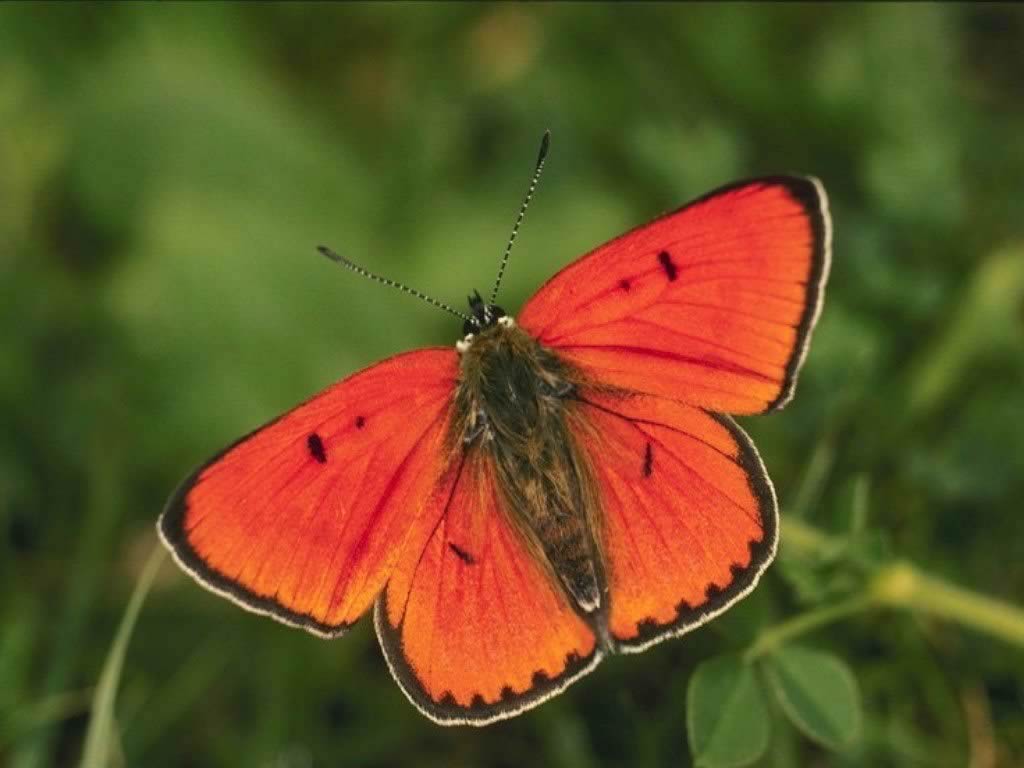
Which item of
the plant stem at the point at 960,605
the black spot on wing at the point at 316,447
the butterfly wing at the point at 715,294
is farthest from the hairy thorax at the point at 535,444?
the plant stem at the point at 960,605

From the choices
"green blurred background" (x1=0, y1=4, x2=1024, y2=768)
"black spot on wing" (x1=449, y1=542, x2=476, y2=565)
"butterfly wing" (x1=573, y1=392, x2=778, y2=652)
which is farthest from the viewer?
"green blurred background" (x1=0, y1=4, x2=1024, y2=768)

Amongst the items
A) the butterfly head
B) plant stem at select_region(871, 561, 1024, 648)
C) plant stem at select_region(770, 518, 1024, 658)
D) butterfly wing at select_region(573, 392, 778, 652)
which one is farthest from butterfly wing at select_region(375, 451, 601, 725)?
plant stem at select_region(871, 561, 1024, 648)

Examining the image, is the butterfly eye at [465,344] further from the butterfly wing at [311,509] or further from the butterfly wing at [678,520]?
the butterfly wing at [678,520]

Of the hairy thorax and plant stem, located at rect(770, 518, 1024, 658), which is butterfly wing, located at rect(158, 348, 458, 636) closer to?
the hairy thorax

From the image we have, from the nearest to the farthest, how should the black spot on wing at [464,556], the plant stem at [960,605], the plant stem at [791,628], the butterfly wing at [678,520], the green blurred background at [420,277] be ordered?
the butterfly wing at [678,520], the black spot on wing at [464,556], the plant stem at [791,628], the plant stem at [960,605], the green blurred background at [420,277]

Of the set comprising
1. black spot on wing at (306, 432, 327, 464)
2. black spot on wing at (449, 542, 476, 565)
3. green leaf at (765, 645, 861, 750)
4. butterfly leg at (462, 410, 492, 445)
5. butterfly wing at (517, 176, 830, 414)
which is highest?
butterfly wing at (517, 176, 830, 414)

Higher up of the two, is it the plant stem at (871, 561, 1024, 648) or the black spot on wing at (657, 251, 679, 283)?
the black spot on wing at (657, 251, 679, 283)

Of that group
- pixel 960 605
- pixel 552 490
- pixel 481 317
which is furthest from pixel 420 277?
pixel 960 605
